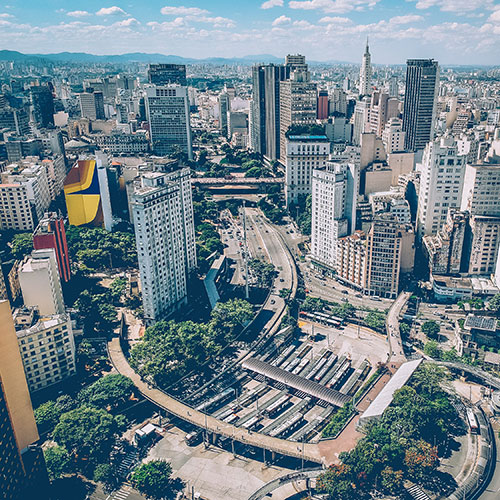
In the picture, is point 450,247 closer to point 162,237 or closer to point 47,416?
point 162,237

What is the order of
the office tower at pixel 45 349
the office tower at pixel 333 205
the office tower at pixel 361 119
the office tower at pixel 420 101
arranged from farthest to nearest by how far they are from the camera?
the office tower at pixel 361 119 → the office tower at pixel 420 101 → the office tower at pixel 333 205 → the office tower at pixel 45 349

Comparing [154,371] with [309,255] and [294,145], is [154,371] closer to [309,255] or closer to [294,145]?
[309,255]

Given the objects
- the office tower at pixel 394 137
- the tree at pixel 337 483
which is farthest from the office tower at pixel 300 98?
the tree at pixel 337 483

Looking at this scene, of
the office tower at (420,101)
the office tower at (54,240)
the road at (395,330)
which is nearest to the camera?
the road at (395,330)

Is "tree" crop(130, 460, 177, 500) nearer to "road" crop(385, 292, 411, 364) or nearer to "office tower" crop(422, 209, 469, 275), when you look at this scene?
"road" crop(385, 292, 411, 364)

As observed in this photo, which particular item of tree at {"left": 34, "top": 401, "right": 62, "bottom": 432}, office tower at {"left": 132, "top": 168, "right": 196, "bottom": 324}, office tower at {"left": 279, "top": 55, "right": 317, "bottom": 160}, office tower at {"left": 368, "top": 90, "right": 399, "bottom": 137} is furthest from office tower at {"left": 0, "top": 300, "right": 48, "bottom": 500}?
office tower at {"left": 368, "top": 90, "right": 399, "bottom": 137}

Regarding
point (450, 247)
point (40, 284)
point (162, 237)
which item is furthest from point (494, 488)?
point (40, 284)

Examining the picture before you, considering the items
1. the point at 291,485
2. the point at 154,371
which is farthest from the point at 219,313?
the point at 291,485

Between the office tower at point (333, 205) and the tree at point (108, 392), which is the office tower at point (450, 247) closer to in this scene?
the office tower at point (333, 205)
